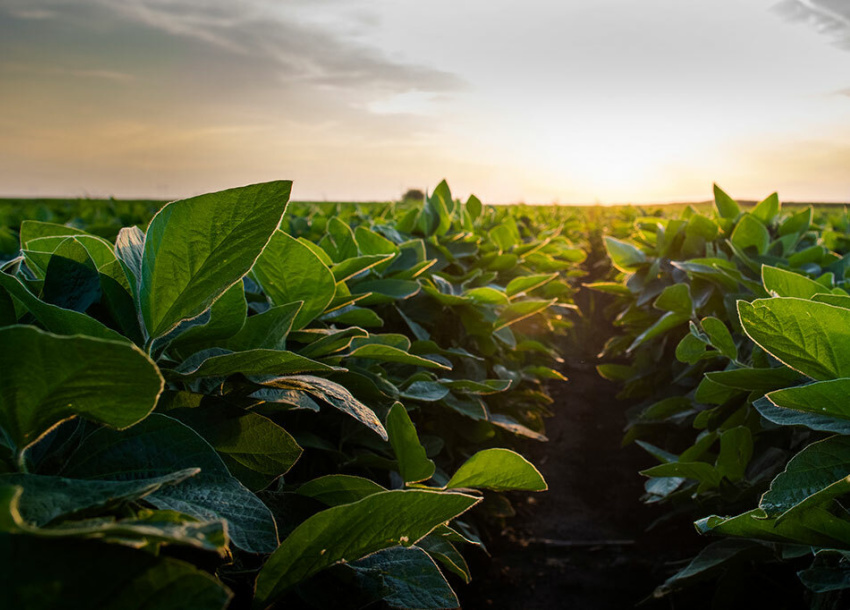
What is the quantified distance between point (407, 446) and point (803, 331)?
66 cm

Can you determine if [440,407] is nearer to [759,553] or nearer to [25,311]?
[759,553]

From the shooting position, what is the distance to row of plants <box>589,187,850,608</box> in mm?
1021

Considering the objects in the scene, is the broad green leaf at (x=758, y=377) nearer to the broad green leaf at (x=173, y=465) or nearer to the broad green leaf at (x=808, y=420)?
the broad green leaf at (x=808, y=420)

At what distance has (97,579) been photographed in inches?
19.7

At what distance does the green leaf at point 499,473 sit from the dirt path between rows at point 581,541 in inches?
88.9

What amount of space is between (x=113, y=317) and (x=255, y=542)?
0.37m

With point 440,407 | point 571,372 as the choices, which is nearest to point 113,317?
point 440,407

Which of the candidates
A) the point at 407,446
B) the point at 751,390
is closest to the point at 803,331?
the point at 407,446

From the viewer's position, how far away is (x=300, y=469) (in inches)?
59.0

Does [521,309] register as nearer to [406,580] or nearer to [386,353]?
[386,353]

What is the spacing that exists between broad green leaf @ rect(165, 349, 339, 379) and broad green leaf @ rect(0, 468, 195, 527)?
225 mm

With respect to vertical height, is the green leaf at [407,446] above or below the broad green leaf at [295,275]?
below

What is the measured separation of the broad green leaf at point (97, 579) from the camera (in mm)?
476

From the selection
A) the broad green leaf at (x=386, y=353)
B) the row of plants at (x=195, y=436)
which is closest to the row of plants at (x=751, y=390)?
the row of plants at (x=195, y=436)
